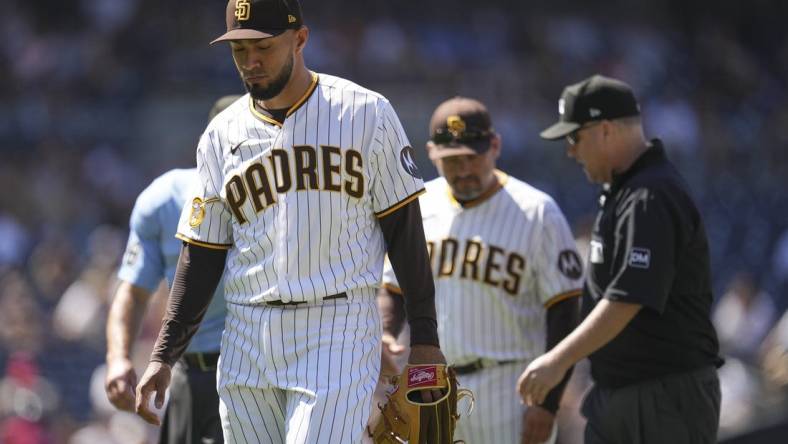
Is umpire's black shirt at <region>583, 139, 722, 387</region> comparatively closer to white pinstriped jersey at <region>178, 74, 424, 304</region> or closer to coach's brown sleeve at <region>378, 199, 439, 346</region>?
coach's brown sleeve at <region>378, 199, 439, 346</region>

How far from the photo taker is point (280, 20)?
13.7 ft

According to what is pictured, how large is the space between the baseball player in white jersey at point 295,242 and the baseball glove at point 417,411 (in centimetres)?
4

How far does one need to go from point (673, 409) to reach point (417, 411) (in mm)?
1237

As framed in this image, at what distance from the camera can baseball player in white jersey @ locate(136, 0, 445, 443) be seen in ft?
13.5

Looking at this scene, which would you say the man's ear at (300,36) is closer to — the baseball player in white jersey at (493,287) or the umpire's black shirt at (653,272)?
the umpire's black shirt at (653,272)

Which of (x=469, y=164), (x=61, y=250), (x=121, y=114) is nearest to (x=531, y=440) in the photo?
(x=469, y=164)

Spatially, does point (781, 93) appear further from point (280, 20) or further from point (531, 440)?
point (280, 20)

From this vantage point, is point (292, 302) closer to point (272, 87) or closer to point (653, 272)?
point (272, 87)

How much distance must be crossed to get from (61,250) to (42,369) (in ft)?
6.56

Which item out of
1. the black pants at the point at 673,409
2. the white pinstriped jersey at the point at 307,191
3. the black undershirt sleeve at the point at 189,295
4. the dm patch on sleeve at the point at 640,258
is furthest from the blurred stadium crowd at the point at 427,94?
the white pinstriped jersey at the point at 307,191

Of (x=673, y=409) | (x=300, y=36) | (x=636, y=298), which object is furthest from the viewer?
(x=673, y=409)

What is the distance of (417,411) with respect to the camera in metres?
4.23

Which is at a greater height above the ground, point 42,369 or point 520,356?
point 520,356

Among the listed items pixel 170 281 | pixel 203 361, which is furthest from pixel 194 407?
pixel 170 281
